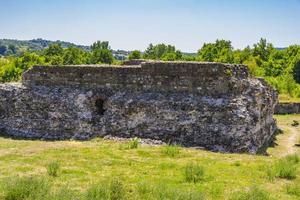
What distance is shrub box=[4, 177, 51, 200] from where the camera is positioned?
8.57 meters

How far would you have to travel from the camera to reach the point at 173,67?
17.8 meters

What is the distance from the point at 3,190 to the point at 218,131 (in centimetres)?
931

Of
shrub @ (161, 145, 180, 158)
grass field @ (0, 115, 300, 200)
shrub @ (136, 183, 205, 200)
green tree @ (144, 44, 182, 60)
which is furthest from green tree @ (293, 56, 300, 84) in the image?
shrub @ (136, 183, 205, 200)

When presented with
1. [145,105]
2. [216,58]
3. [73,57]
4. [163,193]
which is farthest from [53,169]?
[73,57]

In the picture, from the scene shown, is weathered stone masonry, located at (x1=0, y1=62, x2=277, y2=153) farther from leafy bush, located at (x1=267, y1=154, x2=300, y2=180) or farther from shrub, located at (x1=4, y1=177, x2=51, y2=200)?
shrub, located at (x1=4, y1=177, x2=51, y2=200)

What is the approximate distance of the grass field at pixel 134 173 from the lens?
912 centimetres

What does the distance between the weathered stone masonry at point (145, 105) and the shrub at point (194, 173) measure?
474cm

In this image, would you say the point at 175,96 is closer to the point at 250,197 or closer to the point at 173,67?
the point at 173,67

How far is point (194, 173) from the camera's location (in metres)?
11.2

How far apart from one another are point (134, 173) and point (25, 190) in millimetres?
3648

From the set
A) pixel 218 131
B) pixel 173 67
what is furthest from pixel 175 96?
pixel 218 131

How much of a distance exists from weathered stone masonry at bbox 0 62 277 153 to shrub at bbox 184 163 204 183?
15.5 ft

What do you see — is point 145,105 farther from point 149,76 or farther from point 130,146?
point 130,146

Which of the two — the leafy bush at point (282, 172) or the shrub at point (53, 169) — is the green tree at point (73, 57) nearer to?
the shrub at point (53, 169)
